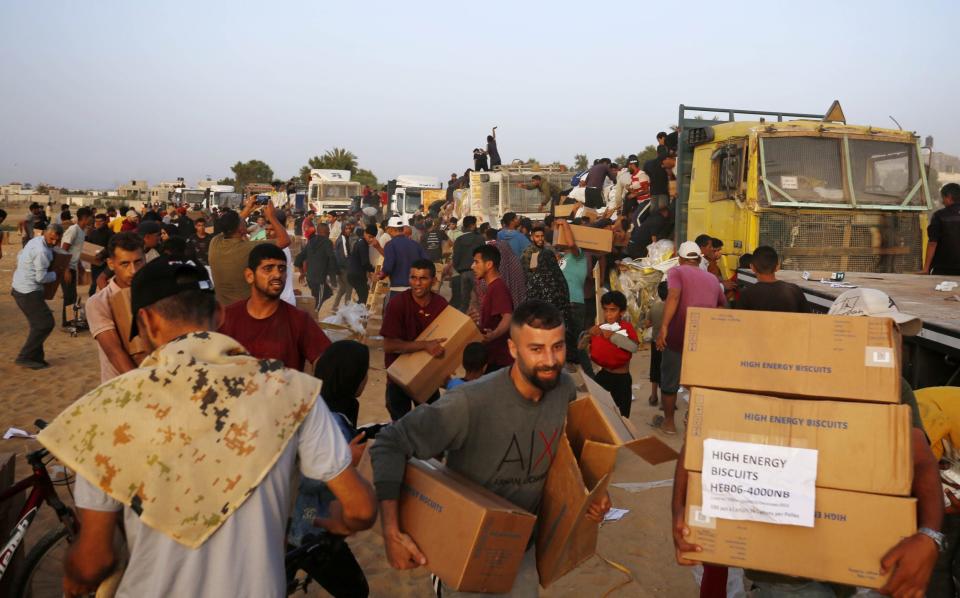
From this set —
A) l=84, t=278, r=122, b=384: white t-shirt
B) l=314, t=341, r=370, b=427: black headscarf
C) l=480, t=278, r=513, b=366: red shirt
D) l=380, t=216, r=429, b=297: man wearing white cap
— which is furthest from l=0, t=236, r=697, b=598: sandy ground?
l=314, t=341, r=370, b=427: black headscarf

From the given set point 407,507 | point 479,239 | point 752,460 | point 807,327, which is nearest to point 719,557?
point 752,460

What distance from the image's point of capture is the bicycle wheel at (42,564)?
11.4ft

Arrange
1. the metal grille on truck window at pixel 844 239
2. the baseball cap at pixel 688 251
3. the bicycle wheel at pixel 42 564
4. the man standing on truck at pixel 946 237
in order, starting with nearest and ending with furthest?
the bicycle wheel at pixel 42 564
the baseball cap at pixel 688 251
the man standing on truck at pixel 946 237
the metal grille on truck window at pixel 844 239

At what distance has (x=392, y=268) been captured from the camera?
9.41 metres

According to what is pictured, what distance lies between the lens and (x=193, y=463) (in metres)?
1.77

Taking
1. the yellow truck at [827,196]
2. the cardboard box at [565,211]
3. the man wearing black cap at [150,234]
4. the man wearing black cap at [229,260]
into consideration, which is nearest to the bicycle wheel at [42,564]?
the man wearing black cap at [229,260]

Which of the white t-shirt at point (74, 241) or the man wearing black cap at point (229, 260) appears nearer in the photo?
the man wearing black cap at point (229, 260)

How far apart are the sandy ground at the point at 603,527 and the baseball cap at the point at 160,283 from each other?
2.10m

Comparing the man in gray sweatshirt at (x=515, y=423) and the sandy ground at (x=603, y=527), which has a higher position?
the man in gray sweatshirt at (x=515, y=423)

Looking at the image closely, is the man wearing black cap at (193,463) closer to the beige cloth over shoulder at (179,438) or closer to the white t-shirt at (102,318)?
the beige cloth over shoulder at (179,438)

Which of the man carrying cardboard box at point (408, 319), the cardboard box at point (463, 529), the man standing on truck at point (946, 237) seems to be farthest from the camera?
the man standing on truck at point (946, 237)

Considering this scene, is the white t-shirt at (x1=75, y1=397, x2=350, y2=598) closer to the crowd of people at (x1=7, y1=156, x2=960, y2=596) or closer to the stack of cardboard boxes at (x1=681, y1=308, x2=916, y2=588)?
the crowd of people at (x1=7, y1=156, x2=960, y2=596)

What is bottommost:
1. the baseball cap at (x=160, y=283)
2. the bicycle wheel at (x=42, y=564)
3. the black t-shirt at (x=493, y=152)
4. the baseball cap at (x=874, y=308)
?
the bicycle wheel at (x=42, y=564)

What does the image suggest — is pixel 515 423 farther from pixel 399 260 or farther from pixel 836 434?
pixel 399 260
